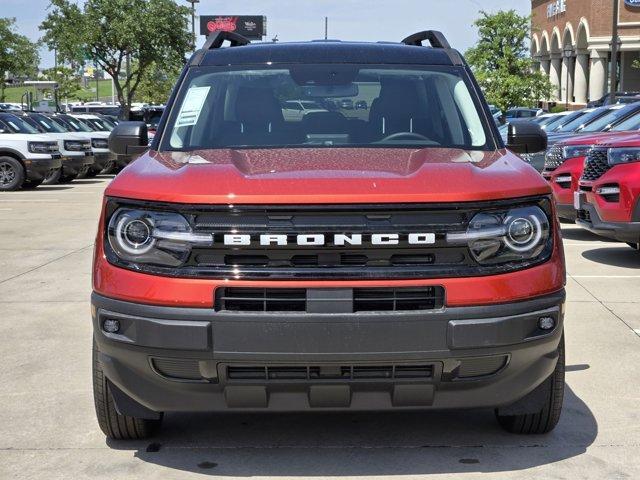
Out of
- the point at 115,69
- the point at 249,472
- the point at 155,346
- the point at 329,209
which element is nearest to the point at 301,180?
the point at 329,209

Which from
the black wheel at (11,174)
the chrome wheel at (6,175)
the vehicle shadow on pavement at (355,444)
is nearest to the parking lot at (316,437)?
the vehicle shadow on pavement at (355,444)

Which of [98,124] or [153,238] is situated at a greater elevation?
[153,238]

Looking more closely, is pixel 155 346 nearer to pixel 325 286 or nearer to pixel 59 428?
pixel 325 286

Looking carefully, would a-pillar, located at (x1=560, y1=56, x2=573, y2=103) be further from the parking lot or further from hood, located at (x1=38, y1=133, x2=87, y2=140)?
the parking lot

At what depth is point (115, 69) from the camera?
4825 centimetres

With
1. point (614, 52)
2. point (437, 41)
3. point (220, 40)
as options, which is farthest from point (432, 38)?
point (614, 52)

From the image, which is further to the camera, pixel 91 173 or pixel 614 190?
pixel 91 173

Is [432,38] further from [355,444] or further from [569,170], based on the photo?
[569,170]

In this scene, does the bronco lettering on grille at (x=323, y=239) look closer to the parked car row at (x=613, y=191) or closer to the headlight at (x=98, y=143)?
the parked car row at (x=613, y=191)

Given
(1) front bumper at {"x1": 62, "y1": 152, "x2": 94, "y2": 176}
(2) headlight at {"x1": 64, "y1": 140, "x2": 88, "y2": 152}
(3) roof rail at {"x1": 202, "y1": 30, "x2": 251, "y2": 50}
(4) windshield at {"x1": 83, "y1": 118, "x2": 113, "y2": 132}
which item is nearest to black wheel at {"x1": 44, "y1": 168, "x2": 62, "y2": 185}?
(1) front bumper at {"x1": 62, "y1": 152, "x2": 94, "y2": 176}

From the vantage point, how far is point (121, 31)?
4456 centimetres

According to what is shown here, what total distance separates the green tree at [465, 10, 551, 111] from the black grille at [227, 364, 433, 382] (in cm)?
3783

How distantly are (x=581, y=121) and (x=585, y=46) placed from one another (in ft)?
149

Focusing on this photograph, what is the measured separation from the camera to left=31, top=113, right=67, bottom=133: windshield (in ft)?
79.5
